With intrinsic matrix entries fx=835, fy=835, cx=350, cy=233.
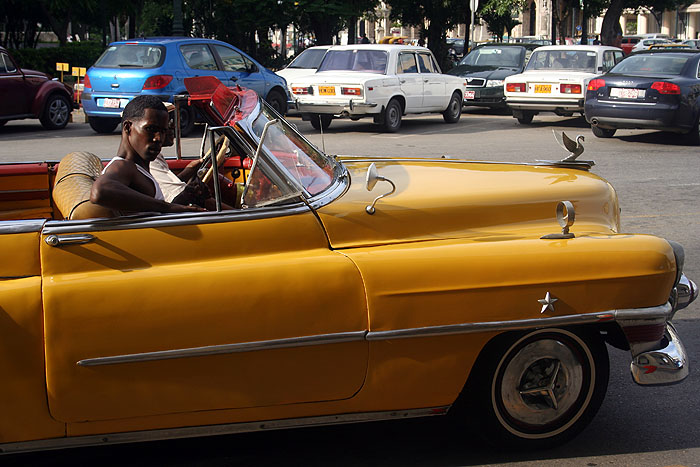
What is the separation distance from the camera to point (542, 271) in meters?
3.39

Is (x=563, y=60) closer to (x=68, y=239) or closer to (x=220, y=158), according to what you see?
(x=220, y=158)

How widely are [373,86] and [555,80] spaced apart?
383 centimetres

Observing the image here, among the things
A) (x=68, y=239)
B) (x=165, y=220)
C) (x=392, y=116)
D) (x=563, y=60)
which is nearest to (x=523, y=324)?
(x=165, y=220)

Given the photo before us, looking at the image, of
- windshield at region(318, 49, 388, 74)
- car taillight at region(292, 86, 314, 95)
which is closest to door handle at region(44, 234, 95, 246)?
car taillight at region(292, 86, 314, 95)

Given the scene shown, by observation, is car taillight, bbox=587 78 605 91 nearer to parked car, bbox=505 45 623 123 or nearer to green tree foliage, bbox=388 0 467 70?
parked car, bbox=505 45 623 123

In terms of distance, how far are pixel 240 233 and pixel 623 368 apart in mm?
2488

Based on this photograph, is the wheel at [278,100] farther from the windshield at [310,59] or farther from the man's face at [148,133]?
the man's face at [148,133]

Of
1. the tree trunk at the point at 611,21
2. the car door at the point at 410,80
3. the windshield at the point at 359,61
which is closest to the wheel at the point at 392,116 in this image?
the car door at the point at 410,80

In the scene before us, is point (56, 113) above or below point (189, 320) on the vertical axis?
above

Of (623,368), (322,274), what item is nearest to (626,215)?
(623,368)

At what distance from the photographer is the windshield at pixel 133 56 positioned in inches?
583

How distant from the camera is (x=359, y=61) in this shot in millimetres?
16188

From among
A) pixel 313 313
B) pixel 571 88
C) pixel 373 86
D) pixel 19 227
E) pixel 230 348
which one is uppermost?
pixel 373 86

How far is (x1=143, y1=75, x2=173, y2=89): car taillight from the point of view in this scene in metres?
14.5
